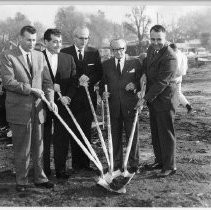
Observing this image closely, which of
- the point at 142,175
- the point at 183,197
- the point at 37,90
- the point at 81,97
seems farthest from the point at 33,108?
the point at 183,197

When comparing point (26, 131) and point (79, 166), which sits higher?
point (26, 131)

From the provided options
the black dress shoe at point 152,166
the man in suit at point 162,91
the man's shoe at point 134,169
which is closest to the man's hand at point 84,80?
the man in suit at point 162,91

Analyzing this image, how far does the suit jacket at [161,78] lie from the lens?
5.02 meters

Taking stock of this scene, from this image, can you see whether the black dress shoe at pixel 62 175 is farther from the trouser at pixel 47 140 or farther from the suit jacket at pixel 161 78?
the suit jacket at pixel 161 78

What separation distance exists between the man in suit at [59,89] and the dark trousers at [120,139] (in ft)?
2.29

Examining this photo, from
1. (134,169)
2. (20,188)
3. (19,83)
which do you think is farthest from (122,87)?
(20,188)

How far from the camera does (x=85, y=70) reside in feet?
17.7

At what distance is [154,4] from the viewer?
5.39 metres

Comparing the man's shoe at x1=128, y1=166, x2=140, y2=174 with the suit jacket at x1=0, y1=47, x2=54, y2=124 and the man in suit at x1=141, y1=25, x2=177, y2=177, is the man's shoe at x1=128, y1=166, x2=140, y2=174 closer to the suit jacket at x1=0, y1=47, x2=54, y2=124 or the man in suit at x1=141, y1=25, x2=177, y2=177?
the man in suit at x1=141, y1=25, x2=177, y2=177

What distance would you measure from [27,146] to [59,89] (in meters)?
0.89

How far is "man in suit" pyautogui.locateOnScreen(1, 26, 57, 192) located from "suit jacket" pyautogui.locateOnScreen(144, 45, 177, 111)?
141 cm

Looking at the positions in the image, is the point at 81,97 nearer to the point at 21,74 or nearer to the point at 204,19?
the point at 21,74

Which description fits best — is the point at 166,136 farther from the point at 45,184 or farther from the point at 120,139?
the point at 45,184

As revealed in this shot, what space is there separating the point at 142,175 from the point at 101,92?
1.37 m
